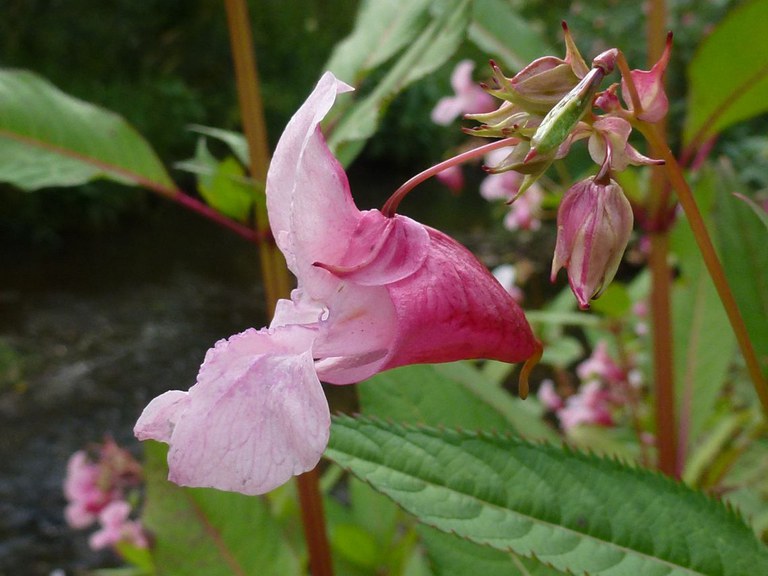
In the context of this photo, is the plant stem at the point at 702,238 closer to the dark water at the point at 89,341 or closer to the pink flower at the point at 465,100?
the pink flower at the point at 465,100

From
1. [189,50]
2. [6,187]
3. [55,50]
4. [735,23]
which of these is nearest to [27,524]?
[735,23]

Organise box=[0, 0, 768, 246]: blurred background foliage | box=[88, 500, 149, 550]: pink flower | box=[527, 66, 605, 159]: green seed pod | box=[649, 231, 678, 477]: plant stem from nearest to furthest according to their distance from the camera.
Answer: box=[527, 66, 605, 159]: green seed pod, box=[649, 231, 678, 477]: plant stem, box=[88, 500, 149, 550]: pink flower, box=[0, 0, 768, 246]: blurred background foliage

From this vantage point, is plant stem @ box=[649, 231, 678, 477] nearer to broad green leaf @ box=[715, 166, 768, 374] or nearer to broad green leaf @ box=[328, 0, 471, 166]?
broad green leaf @ box=[715, 166, 768, 374]

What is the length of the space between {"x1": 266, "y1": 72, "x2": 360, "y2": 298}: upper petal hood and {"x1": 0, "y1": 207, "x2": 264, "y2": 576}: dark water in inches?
94.8

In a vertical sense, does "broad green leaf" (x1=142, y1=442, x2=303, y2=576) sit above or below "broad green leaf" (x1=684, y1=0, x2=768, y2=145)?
below

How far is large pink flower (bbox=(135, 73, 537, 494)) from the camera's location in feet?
0.91

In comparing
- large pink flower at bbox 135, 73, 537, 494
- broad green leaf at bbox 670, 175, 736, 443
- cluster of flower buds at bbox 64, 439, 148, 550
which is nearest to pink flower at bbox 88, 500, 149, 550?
cluster of flower buds at bbox 64, 439, 148, 550

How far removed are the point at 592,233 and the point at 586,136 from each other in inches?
1.5

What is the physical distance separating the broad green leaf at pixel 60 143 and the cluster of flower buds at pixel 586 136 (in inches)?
18.0

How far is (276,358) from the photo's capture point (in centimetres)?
29

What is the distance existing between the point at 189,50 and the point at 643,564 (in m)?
7.20

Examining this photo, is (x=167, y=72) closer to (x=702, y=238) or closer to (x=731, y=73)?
(x=731, y=73)

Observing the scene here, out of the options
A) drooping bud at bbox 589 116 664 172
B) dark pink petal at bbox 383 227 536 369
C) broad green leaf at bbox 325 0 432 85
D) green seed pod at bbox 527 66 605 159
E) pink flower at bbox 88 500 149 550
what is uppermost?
green seed pod at bbox 527 66 605 159

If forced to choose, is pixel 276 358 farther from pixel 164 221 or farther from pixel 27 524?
pixel 164 221
